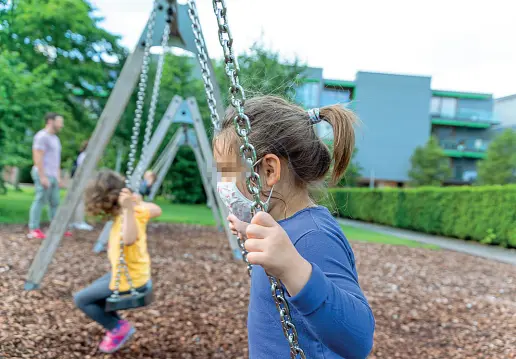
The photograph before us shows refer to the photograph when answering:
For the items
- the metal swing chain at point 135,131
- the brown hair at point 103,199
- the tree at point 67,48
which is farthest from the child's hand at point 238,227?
the tree at point 67,48

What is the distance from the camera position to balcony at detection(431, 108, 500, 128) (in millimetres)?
36875

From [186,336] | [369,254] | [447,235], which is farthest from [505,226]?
[186,336]

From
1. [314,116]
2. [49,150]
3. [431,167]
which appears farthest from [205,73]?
[431,167]

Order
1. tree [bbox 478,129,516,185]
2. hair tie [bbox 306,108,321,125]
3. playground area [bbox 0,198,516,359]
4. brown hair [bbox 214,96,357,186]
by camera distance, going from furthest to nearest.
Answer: tree [bbox 478,129,516,185]
playground area [bbox 0,198,516,359]
hair tie [bbox 306,108,321,125]
brown hair [bbox 214,96,357,186]

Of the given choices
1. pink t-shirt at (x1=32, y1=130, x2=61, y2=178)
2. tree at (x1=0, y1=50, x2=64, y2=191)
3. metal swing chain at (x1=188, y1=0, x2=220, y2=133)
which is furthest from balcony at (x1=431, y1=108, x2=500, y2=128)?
metal swing chain at (x1=188, y1=0, x2=220, y2=133)

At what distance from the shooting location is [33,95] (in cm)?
798

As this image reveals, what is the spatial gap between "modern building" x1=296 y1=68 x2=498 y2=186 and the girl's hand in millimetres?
34129

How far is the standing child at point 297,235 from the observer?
39.4 inches

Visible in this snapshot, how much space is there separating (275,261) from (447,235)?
1368 centimetres

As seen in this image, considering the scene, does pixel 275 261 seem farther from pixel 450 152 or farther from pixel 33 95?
pixel 450 152

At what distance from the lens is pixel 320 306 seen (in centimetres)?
101

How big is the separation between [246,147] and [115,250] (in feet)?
7.50

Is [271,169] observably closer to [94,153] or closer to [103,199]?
[103,199]

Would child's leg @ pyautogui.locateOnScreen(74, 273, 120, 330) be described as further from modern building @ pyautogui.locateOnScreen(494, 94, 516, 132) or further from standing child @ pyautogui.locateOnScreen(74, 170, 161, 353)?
Result: modern building @ pyautogui.locateOnScreen(494, 94, 516, 132)
